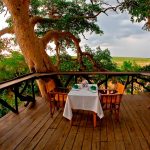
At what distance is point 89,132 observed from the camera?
14.9 ft

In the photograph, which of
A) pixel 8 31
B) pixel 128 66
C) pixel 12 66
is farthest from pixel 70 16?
pixel 12 66

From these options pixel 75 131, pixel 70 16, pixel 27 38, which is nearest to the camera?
pixel 75 131

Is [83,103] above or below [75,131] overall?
above

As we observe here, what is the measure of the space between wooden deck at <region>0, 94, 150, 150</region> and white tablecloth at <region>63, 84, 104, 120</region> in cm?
26

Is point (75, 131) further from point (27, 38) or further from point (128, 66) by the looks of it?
point (128, 66)

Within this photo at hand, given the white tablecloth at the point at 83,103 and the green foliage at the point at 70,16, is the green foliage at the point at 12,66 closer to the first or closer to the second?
the green foliage at the point at 70,16

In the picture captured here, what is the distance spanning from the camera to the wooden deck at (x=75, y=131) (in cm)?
394

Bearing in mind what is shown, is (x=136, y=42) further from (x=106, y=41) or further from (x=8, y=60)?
(x=8, y=60)

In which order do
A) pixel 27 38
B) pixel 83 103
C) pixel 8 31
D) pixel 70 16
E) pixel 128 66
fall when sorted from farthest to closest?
pixel 128 66
pixel 8 31
pixel 70 16
pixel 27 38
pixel 83 103

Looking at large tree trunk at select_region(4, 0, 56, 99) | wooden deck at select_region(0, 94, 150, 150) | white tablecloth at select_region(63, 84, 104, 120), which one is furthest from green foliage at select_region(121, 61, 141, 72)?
white tablecloth at select_region(63, 84, 104, 120)

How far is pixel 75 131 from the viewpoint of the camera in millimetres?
4594

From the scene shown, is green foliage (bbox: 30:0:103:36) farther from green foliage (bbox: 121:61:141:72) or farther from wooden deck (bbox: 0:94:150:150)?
wooden deck (bbox: 0:94:150:150)

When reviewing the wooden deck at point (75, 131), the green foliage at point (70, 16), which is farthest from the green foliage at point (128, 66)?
the wooden deck at point (75, 131)

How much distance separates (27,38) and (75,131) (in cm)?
373
